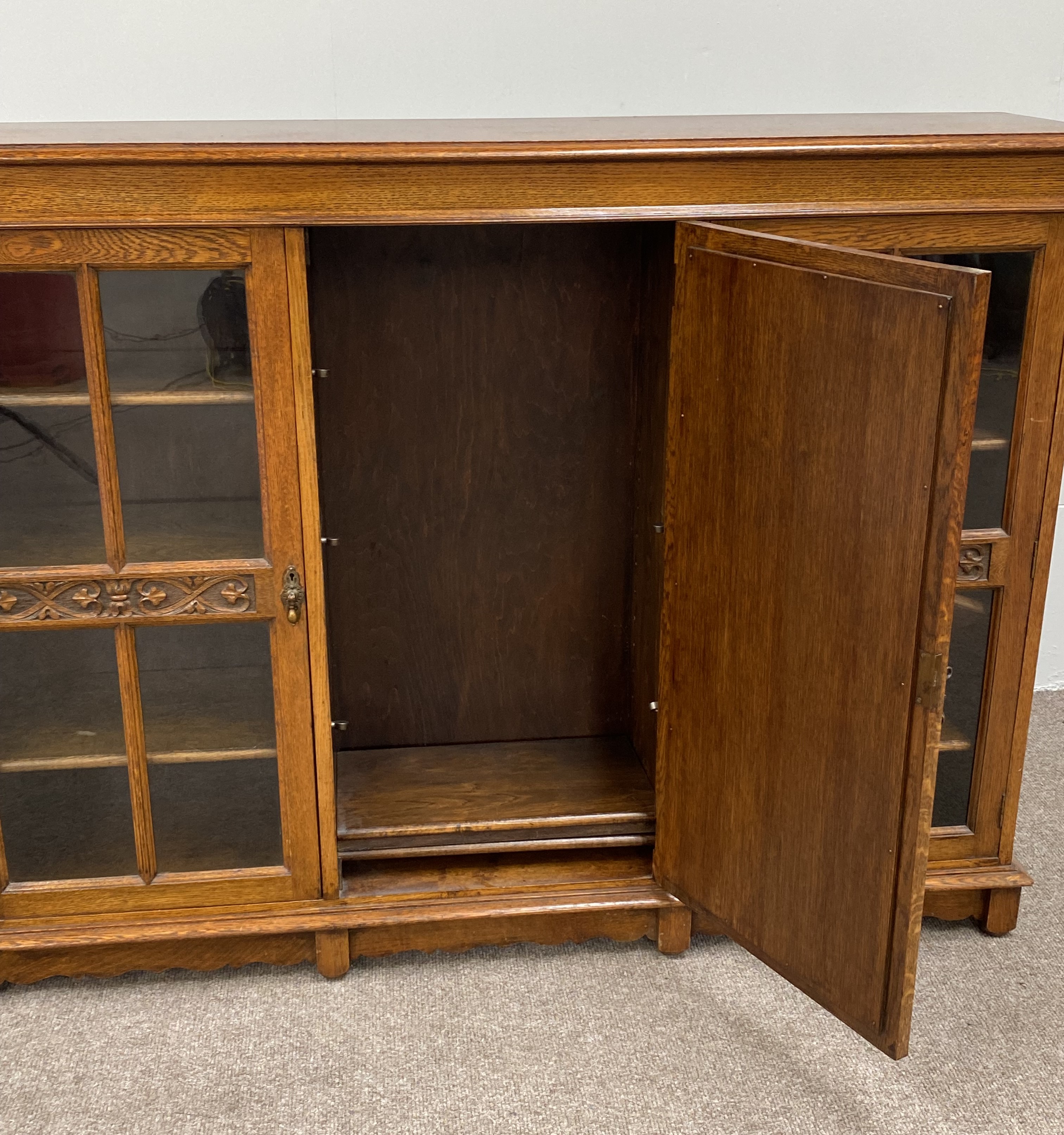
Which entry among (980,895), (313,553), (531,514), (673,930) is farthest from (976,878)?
(313,553)

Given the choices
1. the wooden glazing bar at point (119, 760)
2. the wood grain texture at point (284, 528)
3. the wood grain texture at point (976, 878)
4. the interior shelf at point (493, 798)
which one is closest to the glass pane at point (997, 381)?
the wood grain texture at point (976, 878)

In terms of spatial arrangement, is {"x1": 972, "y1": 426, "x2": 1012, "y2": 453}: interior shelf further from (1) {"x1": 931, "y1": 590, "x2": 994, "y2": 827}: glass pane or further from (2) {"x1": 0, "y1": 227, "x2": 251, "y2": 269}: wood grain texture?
(2) {"x1": 0, "y1": 227, "x2": 251, "y2": 269}: wood grain texture

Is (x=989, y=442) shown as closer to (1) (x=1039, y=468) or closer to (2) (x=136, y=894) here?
(1) (x=1039, y=468)

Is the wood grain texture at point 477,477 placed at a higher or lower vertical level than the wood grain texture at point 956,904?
higher

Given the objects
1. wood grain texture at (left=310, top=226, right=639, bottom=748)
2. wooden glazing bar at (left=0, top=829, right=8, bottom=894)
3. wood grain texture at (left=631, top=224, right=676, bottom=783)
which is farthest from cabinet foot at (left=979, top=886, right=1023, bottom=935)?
wooden glazing bar at (left=0, top=829, right=8, bottom=894)

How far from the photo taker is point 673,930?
234 centimetres

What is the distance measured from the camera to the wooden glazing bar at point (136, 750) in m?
2.09

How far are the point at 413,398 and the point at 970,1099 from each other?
1634 mm

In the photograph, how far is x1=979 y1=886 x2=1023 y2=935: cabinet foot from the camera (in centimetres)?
240

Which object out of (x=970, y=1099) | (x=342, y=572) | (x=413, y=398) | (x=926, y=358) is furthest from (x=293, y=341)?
(x=970, y=1099)

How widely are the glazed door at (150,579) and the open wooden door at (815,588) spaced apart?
67cm

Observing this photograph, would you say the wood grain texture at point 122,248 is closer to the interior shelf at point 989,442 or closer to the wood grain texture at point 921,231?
the wood grain texture at point 921,231

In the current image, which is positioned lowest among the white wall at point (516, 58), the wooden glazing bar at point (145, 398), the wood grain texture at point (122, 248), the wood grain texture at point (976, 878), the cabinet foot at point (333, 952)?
the cabinet foot at point (333, 952)

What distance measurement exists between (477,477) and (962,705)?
1.07 m
